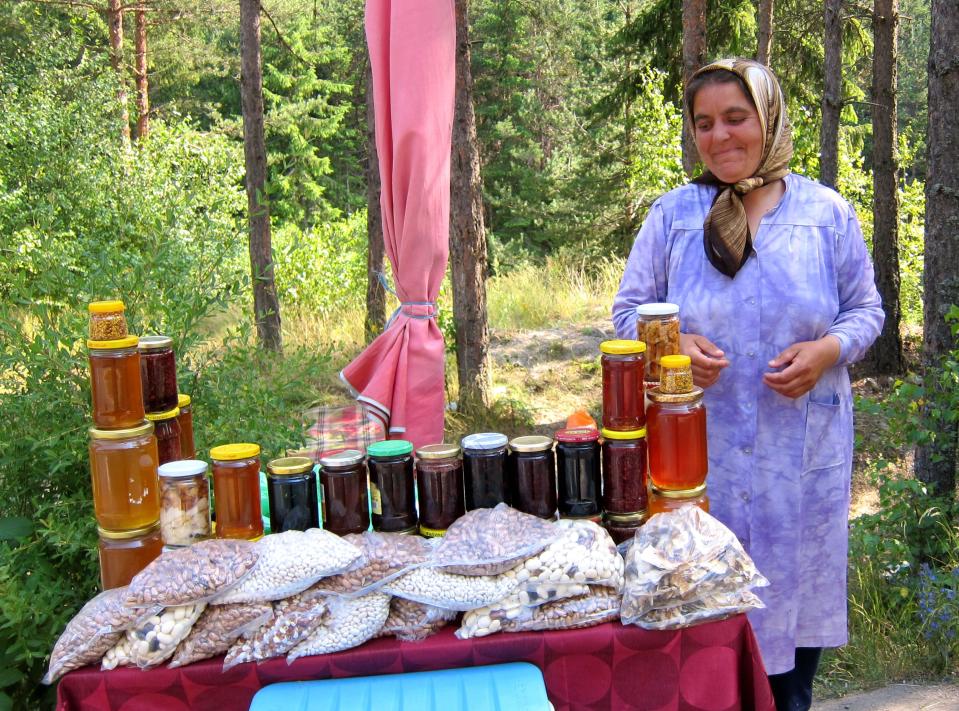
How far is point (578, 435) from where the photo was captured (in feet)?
6.11

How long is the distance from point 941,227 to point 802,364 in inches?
89.5

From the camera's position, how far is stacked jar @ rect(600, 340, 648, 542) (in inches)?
72.7

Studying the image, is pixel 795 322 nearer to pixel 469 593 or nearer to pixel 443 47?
pixel 469 593

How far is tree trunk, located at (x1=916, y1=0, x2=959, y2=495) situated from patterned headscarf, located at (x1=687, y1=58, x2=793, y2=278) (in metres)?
1.97

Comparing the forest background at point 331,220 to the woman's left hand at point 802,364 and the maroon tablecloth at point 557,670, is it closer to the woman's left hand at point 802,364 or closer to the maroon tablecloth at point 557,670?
the maroon tablecloth at point 557,670

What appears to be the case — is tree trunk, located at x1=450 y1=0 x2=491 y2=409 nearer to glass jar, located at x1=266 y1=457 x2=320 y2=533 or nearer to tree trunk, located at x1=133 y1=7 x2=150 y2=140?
glass jar, located at x1=266 y1=457 x2=320 y2=533

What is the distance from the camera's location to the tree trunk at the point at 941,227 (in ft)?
12.5

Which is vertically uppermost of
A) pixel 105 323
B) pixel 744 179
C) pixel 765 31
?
pixel 765 31

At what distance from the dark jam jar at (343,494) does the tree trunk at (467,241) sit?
16.1 feet

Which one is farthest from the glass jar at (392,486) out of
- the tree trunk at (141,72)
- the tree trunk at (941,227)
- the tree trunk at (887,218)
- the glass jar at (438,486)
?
the tree trunk at (141,72)

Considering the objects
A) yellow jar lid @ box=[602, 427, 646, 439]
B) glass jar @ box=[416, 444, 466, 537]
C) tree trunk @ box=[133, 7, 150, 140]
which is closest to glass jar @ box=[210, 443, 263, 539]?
glass jar @ box=[416, 444, 466, 537]

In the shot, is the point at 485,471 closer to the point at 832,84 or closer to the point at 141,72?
the point at 832,84

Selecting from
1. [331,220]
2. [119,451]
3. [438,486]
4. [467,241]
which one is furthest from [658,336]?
[331,220]

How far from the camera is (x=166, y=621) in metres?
1.63
